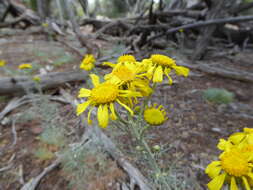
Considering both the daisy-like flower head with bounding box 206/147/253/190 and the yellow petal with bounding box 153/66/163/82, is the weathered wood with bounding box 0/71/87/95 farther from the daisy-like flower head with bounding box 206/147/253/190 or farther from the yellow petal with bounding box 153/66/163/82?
the daisy-like flower head with bounding box 206/147/253/190

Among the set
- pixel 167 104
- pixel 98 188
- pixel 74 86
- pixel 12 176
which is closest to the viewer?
pixel 98 188

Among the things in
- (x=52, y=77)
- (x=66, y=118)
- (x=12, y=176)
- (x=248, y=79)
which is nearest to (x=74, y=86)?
(x=52, y=77)

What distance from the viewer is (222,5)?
3.55m

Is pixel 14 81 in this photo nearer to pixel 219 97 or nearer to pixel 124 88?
pixel 124 88

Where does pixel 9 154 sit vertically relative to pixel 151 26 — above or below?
A: below

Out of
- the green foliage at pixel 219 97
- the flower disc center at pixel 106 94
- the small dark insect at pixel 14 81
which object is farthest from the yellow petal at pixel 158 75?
the small dark insect at pixel 14 81

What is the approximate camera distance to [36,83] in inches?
125

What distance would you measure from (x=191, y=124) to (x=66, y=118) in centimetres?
213

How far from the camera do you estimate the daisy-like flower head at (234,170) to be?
2.55 ft

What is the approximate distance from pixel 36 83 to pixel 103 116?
2780mm

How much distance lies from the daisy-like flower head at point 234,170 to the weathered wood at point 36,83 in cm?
325

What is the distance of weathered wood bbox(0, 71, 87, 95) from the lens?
10.9 feet

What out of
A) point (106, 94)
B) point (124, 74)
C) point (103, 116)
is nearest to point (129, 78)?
point (124, 74)

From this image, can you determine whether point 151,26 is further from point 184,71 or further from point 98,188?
point 98,188
